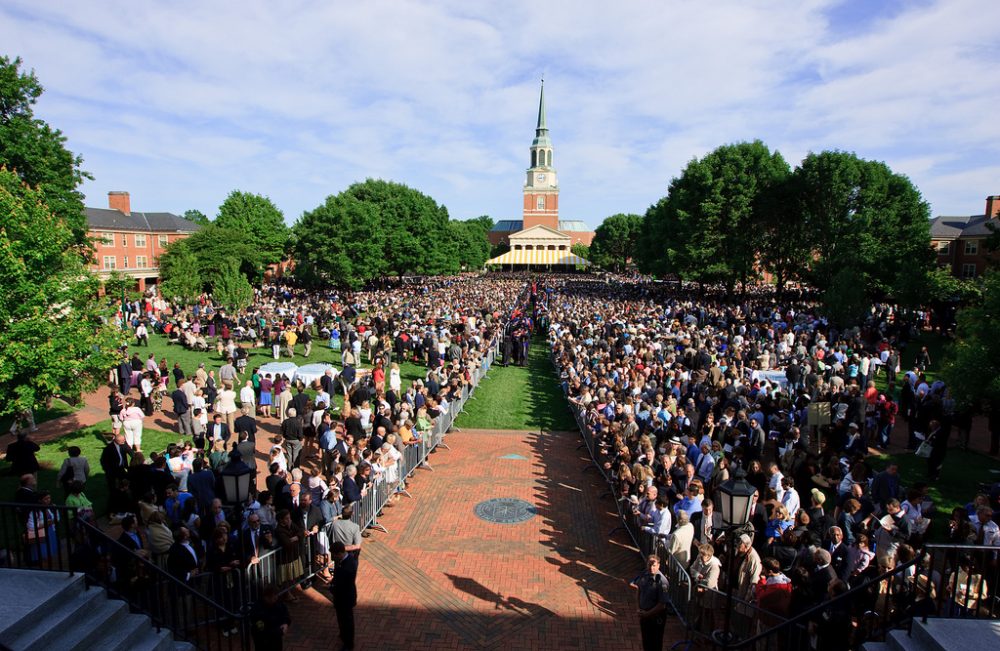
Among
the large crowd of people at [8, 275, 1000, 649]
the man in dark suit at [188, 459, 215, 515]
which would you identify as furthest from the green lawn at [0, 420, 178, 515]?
the man in dark suit at [188, 459, 215, 515]

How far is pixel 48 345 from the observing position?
10852 mm

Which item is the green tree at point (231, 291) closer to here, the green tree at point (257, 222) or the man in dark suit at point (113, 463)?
the man in dark suit at point (113, 463)

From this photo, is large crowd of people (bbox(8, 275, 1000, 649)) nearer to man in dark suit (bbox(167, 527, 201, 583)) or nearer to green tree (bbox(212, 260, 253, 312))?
man in dark suit (bbox(167, 527, 201, 583))

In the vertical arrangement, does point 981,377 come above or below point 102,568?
above

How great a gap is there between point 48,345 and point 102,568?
642cm

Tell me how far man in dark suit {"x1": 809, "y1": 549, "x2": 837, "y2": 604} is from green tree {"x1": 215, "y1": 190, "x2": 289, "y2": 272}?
58.5 m

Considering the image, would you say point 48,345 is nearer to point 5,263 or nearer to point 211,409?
point 5,263

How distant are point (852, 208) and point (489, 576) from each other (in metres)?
39.2

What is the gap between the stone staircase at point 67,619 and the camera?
17.9 feet

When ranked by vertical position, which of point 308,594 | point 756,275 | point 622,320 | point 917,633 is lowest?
point 308,594

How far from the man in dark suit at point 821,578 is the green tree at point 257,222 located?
58.5 metres

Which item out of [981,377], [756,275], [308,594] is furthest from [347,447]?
[756,275]

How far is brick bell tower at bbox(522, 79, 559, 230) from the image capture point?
125250 millimetres

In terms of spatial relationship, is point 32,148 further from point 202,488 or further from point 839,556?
point 839,556
